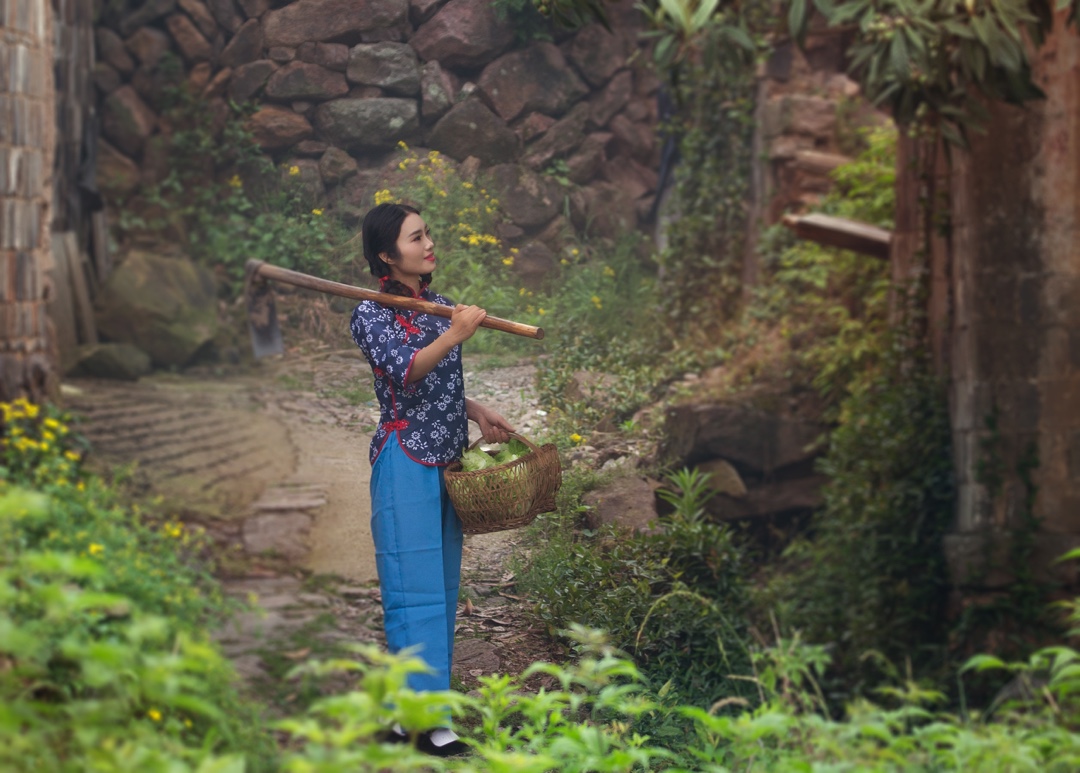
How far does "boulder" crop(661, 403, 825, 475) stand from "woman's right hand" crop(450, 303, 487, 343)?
334cm

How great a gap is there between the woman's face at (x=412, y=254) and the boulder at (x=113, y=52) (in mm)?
1046

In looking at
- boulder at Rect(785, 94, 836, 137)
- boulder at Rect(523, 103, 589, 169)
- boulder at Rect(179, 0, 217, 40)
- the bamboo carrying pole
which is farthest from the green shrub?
boulder at Rect(179, 0, 217, 40)

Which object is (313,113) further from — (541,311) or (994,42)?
(994,42)

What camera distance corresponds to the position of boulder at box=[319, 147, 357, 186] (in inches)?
113

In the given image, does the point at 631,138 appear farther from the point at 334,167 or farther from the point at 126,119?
the point at 126,119

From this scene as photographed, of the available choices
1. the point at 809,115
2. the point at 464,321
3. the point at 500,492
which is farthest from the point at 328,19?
the point at 809,115

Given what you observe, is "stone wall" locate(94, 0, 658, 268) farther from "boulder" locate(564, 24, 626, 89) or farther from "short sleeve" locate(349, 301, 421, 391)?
"short sleeve" locate(349, 301, 421, 391)

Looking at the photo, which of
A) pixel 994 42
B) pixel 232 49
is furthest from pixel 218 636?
pixel 994 42

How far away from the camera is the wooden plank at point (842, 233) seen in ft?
18.5

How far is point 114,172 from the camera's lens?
316 cm

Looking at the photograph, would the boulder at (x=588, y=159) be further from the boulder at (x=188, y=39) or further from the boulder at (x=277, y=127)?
the boulder at (x=188, y=39)

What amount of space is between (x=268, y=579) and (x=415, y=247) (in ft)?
2.86

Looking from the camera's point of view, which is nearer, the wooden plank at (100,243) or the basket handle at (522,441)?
the basket handle at (522,441)

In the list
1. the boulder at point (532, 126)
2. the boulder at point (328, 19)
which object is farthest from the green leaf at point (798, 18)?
the boulder at point (328, 19)
